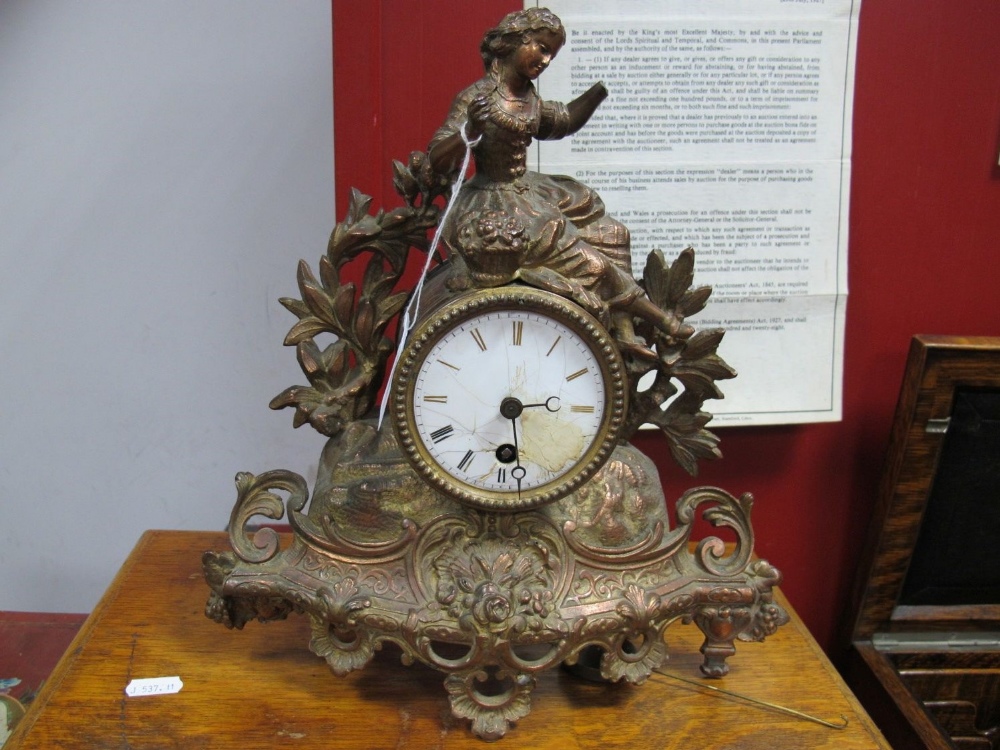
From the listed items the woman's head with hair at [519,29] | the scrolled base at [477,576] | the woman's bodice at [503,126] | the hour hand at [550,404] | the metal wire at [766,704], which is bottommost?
the metal wire at [766,704]

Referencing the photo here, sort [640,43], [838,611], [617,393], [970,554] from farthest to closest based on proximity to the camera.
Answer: [838,611]
[970,554]
[640,43]
[617,393]

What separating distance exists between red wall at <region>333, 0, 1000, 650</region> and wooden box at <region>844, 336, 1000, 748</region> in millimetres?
105

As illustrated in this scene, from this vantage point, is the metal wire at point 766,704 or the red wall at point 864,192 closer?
the metal wire at point 766,704

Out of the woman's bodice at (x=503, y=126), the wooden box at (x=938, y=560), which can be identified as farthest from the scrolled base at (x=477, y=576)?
the wooden box at (x=938, y=560)

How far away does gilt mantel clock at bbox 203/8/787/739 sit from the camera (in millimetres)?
986

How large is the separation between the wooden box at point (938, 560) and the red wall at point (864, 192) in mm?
105

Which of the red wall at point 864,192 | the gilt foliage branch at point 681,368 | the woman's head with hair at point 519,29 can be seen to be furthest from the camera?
the red wall at point 864,192

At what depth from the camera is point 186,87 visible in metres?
1.56

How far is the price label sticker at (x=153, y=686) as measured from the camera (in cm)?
107

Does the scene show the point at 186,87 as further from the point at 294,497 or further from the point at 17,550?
the point at 17,550

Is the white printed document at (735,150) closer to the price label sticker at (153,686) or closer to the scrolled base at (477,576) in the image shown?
the scrolled base at (477,576)

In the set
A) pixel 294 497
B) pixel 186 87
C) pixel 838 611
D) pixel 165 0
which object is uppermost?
pixel 165 0

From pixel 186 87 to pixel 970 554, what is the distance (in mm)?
1530

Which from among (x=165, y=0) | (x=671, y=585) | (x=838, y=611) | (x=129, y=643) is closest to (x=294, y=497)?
(x=129, y=643)
